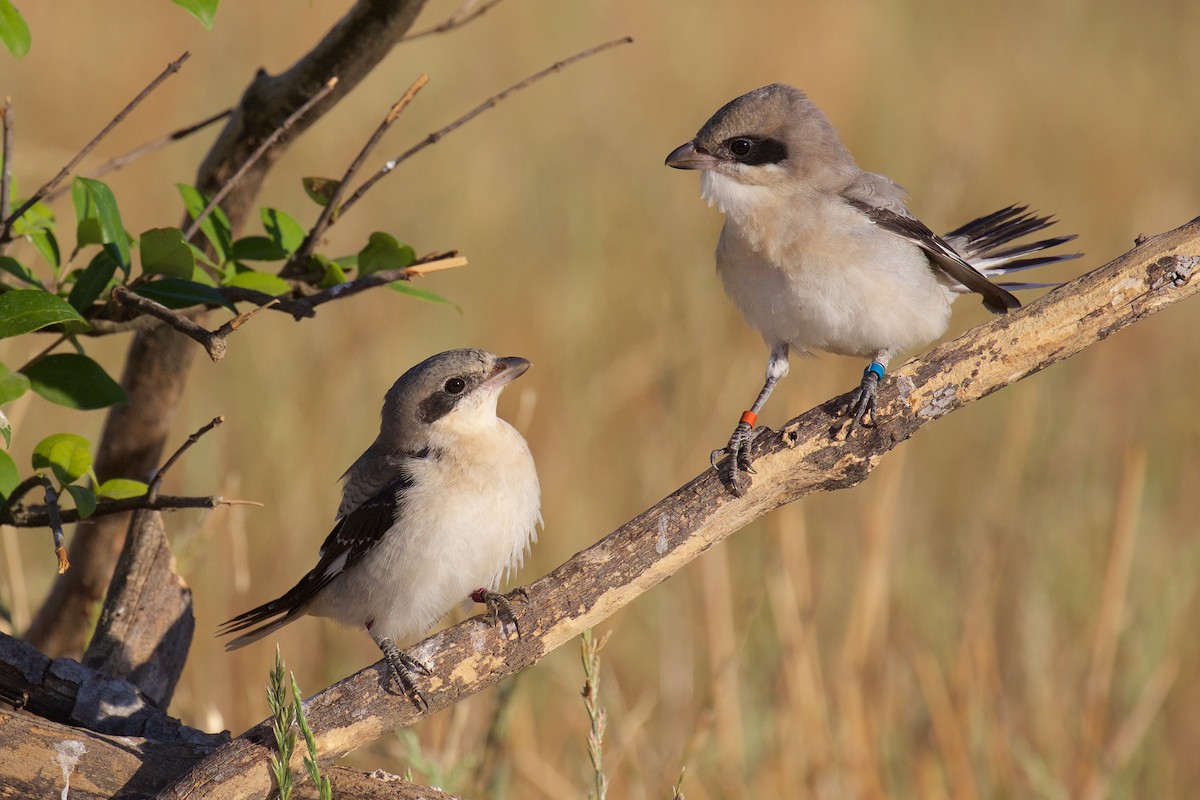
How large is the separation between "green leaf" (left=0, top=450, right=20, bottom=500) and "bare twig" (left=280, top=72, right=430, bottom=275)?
95cm

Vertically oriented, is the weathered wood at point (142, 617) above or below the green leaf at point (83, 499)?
above

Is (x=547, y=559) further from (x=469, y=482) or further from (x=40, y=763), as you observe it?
(x=40, y=763)

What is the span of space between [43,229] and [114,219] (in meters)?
0.28

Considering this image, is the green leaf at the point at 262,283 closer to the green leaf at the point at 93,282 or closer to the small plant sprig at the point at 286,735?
the green leaf at the point at 93,282

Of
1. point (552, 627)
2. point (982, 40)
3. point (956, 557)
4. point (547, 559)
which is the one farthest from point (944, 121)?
point (552, 627)

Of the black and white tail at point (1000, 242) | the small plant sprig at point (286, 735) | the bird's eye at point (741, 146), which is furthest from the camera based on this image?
the black and white tail at point (1000, 242)

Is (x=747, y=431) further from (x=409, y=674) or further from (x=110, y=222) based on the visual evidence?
(x=110, y=222)

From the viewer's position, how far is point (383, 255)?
3.54m

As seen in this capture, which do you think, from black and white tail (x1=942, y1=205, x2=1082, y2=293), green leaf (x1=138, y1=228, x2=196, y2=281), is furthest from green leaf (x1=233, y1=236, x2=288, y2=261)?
black and white tail (x1=942, y1=205, x2=1082, y2=293)

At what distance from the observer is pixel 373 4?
367 cm

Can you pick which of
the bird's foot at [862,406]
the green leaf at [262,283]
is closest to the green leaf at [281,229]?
the green leaf at [262,283]

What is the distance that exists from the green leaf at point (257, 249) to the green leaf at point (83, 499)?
2.80 feet

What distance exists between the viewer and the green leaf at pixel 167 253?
10.4 ft

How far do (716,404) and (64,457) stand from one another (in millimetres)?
3821
